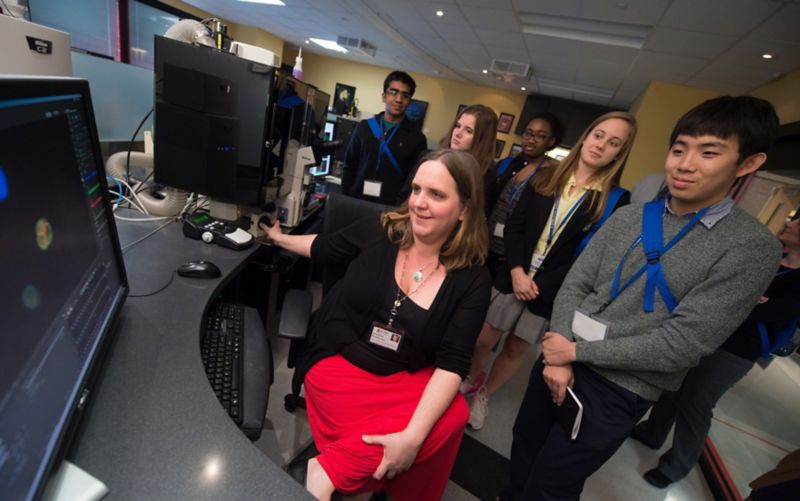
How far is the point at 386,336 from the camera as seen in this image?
1175 millimetres

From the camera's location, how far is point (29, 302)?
47 cm

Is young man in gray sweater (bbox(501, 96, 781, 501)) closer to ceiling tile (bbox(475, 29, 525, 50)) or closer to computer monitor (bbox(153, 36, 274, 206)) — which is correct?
computer monitor (bbox(153, 36, 274, 206))

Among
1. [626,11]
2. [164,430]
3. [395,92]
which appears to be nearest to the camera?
[164,430]

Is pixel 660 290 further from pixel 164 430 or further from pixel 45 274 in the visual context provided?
pixel 45 274

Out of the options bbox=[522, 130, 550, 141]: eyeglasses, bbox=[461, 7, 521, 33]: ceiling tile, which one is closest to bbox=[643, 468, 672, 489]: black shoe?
bbox=[522, 130, 550, 141]: eyeglasses

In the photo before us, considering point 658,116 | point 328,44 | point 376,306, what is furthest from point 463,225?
point 328,44

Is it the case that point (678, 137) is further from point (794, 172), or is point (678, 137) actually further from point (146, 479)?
point (794, 172)

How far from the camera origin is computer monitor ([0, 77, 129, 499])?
1.40ft

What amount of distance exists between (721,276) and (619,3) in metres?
3.20

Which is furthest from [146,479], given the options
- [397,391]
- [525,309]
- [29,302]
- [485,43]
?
[485,43]

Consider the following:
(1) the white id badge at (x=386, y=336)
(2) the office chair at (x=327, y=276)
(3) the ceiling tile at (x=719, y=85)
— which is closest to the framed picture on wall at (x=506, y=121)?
(3) the ceiling tile at (x=719, y=85)

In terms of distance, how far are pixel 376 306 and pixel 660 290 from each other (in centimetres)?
85

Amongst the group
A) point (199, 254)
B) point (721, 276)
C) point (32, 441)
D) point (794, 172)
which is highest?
point (794, 172)

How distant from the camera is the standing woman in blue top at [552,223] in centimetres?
153
